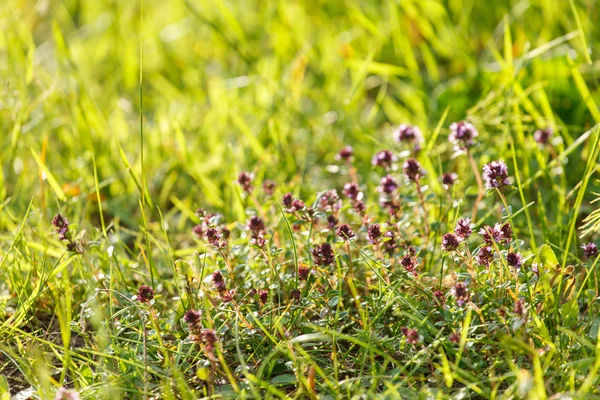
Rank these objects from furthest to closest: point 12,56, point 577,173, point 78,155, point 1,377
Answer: point 12,56 < point 78,155 < point 577,173 < point 1,377

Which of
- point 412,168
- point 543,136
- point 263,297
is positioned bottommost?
point 263,297

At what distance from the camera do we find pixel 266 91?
146 inches

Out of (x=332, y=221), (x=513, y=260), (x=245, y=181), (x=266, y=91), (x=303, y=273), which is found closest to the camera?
(x=513, y=260)

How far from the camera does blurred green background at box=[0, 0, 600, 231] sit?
2939 mm

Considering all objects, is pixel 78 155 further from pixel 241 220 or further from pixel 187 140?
pixel 241 220

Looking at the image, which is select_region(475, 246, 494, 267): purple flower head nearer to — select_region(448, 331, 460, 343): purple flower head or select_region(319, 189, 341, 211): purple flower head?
select_region(448, 331, 460, 343): purple flower head

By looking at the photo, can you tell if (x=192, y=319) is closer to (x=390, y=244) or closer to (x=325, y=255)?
(x=325, y=255)

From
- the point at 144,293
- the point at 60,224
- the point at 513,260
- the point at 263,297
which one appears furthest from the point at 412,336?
the point at 60,224


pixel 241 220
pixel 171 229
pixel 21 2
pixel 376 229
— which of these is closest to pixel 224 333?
pixel 376 229

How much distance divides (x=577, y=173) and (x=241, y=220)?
1.39m

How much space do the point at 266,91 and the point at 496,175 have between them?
193 centimetres

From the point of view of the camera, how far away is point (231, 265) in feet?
7.59

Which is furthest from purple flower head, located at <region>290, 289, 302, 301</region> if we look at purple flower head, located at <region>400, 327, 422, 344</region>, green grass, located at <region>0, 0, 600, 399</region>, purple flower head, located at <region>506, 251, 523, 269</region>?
purple flower head, located at <region>506, 251, 523, 269</region>

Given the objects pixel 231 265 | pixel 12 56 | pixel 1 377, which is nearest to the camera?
pixel 1 377
